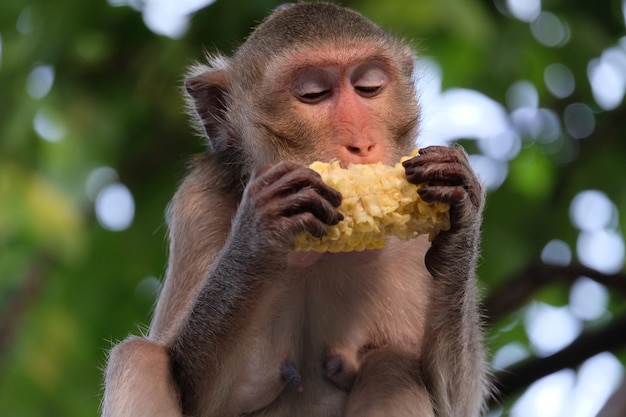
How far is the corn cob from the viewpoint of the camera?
18.9ft

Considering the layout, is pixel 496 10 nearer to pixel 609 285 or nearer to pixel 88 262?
pixel 609 285

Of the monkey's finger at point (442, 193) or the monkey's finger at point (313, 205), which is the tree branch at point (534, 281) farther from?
the monkey's finger at point (313, 205)

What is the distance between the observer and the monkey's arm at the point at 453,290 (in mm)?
5812

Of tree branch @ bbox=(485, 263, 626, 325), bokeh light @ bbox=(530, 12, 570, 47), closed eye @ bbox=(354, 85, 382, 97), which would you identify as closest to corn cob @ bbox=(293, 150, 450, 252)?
closed eye @ bbox=(354, 85, 382, 97)

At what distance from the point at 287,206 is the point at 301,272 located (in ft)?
4.38

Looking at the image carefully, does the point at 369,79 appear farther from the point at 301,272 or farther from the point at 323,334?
the point at 323,334

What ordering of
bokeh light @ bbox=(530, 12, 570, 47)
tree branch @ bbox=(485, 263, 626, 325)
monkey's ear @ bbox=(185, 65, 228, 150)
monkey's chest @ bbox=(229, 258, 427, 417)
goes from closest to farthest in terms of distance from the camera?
monkey's chest @ bbox=(229, 258, 427, 417) → monkey's ear @ bbox=(185, 65, 228, 150) → tree branch @ bbox=(485, 263, 626, 325) → bokeh light @ bbox=(530, 12, 570, 47)

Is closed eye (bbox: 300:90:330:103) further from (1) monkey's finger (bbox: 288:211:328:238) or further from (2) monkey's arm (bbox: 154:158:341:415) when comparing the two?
(1) monkey's finger (bbox: 288:211:328:238)

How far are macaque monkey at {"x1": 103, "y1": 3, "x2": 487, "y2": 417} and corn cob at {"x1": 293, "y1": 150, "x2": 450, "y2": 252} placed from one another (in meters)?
0.09

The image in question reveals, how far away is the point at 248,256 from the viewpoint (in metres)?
6.02

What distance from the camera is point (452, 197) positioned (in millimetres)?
5836

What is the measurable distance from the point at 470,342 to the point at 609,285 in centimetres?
192

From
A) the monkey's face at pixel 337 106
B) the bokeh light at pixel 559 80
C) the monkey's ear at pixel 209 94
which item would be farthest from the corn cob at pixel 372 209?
the bokeh light at pixel 559 80

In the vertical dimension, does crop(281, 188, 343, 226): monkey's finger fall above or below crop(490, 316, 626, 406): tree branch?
above
